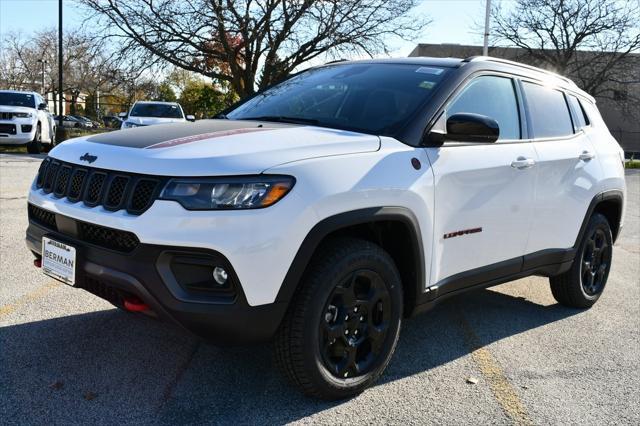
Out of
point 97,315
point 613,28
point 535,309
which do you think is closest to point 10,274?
point 97,315

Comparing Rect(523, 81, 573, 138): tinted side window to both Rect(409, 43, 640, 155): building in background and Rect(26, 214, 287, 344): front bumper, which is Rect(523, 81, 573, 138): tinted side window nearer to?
Rect(26, 214, 287, 344): front bumper

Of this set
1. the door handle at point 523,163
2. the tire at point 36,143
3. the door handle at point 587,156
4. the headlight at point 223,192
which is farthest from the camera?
the tire at point 36,143

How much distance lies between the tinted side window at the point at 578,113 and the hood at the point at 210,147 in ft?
7.96

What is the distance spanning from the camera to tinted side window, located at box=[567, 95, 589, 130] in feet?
16.1

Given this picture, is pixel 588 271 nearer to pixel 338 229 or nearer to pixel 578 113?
pixel 578 113

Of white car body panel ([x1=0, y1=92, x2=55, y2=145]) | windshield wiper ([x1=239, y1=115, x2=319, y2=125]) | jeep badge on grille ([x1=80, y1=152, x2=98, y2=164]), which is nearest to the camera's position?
jeep badge on grille ([x1=80, y1=152, x2=98, y2=164])

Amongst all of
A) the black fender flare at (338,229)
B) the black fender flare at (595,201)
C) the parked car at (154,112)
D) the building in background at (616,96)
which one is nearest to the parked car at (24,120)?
the parked car at (154,112)

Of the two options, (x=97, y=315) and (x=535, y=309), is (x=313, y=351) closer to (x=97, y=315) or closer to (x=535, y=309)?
(x=97, y=315)

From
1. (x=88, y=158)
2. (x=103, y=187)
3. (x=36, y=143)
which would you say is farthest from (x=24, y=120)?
(x=103, y=187)

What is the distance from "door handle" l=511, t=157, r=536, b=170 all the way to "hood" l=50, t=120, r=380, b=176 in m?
1.13

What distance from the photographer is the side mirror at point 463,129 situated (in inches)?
132

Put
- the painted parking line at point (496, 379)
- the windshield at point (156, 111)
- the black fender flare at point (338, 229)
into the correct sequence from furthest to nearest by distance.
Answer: the windshield at point (156, 111) < the painted parking line at point (496, 379) < the black fender flare at point (338, 229)

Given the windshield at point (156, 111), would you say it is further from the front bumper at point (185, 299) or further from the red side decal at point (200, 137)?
the front bumper at point (185, 299)

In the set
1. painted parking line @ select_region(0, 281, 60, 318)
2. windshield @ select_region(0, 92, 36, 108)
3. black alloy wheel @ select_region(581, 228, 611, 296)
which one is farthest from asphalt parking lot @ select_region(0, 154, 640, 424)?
windshield @ select_region(0, 92, 36, 108)
